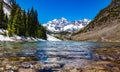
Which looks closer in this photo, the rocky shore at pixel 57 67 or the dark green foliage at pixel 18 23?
the rocky shore at pixel 57 67

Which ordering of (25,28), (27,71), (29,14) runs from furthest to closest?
(29,14) < (25,28) < (27,71)

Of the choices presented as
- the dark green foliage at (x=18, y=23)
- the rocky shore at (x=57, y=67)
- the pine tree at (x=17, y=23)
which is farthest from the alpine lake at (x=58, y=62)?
the pine tree at (x=17, y=23)

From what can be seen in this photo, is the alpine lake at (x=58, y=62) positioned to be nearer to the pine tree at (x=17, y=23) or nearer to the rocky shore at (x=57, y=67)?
the rocky shore at (x=57, y=67)

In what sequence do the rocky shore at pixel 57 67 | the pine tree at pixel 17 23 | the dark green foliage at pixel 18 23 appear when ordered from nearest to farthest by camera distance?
the rocky shore at pixel 57 67 < the dark green foliage at pixel 18 23 < the pine tree at pixel 17 23

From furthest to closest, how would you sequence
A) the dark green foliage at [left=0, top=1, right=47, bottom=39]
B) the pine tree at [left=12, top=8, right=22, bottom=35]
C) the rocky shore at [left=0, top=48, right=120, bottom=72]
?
the pine tree at [left=12, top=8, right=22, bottom=35] < the dark green foliage at [left=0, top=1, right=47, bottom=39] < the rocky shore at [left=0, top=48, right=120, bottom=72]

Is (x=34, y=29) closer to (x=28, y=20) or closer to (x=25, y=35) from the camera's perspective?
(x=28, y=20)

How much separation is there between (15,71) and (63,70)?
131 inches

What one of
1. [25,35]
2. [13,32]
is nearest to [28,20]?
[25,35]

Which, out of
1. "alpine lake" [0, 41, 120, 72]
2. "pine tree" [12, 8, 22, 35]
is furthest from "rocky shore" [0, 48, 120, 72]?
"pine tree" [12, 8, 22, 35]

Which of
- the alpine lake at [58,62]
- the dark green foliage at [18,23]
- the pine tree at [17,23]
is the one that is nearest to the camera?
the alpine lake at [58,62]

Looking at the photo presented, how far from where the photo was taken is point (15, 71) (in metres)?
16.1

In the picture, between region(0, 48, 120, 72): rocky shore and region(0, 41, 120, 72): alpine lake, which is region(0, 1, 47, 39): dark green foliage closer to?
region(0, 41, 120, 72): alpine lake

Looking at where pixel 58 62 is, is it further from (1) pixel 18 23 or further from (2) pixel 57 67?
(1) pixel 18 23

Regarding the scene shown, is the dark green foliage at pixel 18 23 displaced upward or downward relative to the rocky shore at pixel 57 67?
upward
